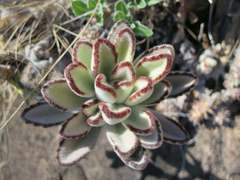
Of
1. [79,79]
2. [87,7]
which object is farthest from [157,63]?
[87,7]

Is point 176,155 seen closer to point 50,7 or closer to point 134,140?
point 134,140

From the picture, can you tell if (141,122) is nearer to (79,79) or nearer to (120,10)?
(79,79)

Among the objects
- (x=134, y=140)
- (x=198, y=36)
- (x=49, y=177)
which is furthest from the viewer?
(x=198, y=36)

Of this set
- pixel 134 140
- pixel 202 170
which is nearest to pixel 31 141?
pixel 134 140

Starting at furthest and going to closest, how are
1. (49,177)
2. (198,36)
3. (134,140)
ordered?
1. (198,36)
2. (49,177)
3. (134,140)

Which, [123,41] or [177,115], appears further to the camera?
[177,115]

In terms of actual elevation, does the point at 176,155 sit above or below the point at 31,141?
below

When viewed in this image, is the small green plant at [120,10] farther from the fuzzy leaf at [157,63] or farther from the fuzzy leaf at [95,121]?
the fuzzy leaf at [95,121]
